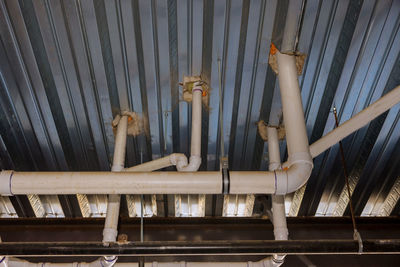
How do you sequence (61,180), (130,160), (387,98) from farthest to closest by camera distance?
(130,160)
(387,98)
(61,180)

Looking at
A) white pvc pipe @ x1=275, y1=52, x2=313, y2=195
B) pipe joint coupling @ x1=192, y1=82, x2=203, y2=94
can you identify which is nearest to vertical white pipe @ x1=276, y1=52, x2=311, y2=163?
white pvc pipe @ x1=275, y1=52, x2=313, y2=195

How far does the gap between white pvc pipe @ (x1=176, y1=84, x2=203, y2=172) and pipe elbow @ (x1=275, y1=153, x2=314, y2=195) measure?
0.93m

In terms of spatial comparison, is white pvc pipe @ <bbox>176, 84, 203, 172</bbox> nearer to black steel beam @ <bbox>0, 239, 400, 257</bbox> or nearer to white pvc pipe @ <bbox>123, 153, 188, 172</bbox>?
white pvc pipe @ <bbox>123, 153, 188, 172</bbox>

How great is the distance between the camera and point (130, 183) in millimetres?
2521

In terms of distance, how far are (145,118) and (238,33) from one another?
147 cm

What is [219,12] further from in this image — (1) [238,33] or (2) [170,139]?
(2) [170,139]

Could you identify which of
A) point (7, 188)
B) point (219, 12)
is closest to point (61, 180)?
point (7, 188)

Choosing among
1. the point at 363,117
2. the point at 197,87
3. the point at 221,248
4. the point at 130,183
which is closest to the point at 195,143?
the point at 197,87

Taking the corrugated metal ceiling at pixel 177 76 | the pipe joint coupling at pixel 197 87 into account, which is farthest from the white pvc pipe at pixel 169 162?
the pipe joint coupling at pixel 197 87

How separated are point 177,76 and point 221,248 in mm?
1811

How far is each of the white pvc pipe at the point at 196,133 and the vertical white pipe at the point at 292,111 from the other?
2.94 feet

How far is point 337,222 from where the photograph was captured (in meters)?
4.73

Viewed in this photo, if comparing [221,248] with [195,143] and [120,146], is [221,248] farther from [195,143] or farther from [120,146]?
[120,146]

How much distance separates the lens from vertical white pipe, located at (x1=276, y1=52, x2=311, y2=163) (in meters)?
2.61
